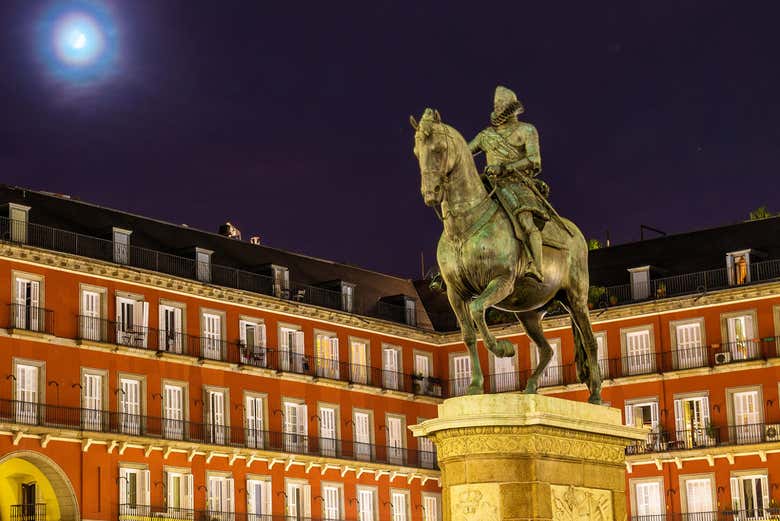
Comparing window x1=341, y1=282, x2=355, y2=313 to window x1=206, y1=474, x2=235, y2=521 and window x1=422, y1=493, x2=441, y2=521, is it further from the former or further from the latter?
window x1=206, y1=474, x2=235, y2=521

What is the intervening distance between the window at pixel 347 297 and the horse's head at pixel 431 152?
5067 cm

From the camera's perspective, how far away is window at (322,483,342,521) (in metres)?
62.8

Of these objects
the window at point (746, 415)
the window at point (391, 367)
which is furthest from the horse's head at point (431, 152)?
the window at point (391, 367)

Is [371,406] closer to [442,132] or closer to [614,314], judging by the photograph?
[614,314]

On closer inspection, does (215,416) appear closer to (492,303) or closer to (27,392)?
(27,392)

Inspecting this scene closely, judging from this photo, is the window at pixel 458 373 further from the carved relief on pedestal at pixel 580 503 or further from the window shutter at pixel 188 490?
the carved relief on pedestal at pixel 580 503

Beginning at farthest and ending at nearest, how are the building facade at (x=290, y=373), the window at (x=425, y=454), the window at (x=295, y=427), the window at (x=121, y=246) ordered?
the window at (x=425, y=454)
the window at (x=295, y=427)
the window at (x=121, y=246)
the building facade at (x=290, y=373)

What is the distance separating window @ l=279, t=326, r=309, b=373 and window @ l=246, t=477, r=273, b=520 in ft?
15.9

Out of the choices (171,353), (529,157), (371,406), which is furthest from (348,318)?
(529,157)

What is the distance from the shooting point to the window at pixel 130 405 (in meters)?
54.7

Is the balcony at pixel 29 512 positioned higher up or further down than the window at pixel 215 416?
further down

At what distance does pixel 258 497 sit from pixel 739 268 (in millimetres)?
21398

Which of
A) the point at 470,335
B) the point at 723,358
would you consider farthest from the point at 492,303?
the point at 723,358

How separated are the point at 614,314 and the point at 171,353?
19289mm
